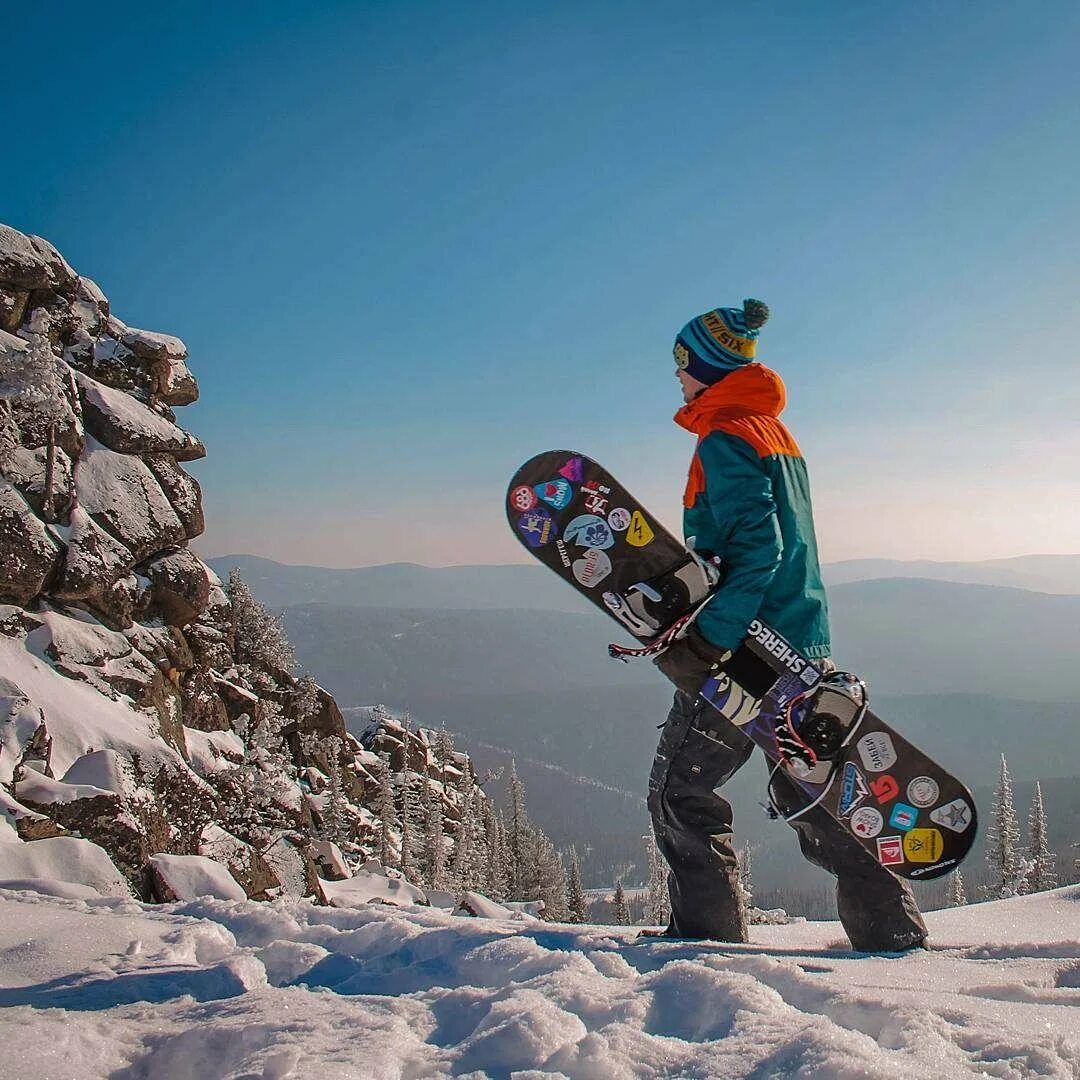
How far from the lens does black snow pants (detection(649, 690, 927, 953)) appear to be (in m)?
3.83

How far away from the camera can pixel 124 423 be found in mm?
18109

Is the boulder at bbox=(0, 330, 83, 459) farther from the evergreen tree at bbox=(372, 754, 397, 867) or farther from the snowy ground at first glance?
the evergreen tree at bbox=(372, 754, 397, 867)

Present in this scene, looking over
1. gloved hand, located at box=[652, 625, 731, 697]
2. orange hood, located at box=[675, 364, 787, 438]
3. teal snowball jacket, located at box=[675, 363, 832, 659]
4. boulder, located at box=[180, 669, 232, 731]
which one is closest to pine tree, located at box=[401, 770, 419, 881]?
boulder, located at box=[180, 669, 232, 731]

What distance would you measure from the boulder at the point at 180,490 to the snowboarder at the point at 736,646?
18929mm

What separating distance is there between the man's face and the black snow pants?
6.49 feet

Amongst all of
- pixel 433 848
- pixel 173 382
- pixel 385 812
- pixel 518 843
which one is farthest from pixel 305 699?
pixel 518 843

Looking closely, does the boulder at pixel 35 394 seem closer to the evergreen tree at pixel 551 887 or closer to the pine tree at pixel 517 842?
the evergreen tree at pixel 551 887

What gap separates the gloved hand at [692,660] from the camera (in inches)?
158

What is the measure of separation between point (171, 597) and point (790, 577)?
62.6 ft

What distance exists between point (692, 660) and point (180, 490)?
759 inches

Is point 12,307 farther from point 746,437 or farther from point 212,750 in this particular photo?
point 746,437

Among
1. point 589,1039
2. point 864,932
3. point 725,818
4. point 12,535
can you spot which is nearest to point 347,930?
point 589,1039

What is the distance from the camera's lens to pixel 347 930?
3633 millimetres

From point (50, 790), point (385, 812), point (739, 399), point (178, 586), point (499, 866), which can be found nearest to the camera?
point (739, 399)
